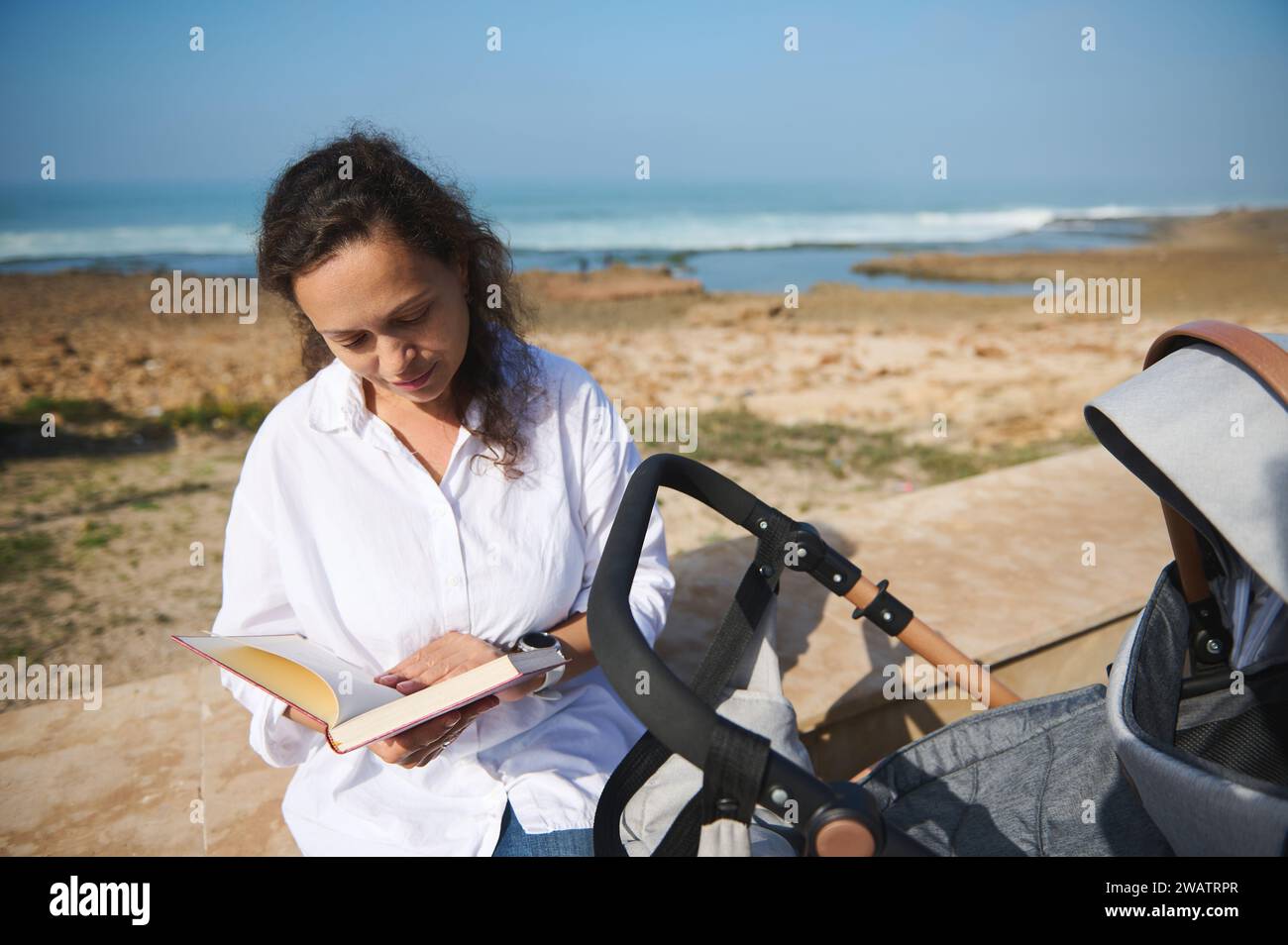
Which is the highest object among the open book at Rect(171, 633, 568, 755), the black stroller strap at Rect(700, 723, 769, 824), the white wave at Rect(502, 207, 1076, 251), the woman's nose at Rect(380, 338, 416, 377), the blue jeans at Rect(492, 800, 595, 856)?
the white wave at Rect(502, 207, 1076, 251)

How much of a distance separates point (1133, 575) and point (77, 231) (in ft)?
107

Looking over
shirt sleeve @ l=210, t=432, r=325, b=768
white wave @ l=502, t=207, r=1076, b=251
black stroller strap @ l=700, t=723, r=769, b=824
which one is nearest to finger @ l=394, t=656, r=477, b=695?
shirt sleeve @ l=210, t=432, r=325, b=768

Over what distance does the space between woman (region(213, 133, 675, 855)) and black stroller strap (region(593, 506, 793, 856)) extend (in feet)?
1.15

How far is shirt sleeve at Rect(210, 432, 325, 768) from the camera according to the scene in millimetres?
1755

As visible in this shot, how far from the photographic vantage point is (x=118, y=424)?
7461 mm

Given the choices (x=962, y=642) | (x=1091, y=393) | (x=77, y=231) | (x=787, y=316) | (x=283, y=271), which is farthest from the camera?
(x=77, y=231)

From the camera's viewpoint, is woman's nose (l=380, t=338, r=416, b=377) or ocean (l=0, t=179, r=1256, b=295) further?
ocean (l=0, t=179, r=1256, b=295)

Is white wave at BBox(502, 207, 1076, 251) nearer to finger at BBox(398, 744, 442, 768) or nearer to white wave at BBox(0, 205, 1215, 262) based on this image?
white wave at BBox(0, 205, 1215, 262)

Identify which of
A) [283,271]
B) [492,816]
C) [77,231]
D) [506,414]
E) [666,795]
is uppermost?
[77,231]

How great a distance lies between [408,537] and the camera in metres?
1.81

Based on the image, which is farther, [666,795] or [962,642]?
[962,642]

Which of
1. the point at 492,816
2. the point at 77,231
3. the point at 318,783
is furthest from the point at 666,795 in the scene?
the point at 77,231

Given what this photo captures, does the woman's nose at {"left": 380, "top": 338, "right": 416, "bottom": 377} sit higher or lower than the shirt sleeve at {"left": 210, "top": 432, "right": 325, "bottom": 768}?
higher
